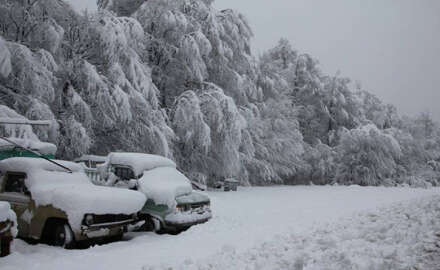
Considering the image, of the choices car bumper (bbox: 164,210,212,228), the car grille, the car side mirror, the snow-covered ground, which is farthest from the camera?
the car side mirror

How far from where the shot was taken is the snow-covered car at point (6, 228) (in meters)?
5.67

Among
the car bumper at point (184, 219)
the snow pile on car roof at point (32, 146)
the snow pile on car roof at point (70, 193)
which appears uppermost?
the snow pile on car roof at point (32, 146)

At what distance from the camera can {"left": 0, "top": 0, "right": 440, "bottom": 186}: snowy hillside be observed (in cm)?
1376

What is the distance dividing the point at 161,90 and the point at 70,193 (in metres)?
13.1

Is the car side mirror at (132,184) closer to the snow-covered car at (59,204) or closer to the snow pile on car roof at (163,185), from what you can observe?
the snow pile on car roof at (163,185)

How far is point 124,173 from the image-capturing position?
958cm

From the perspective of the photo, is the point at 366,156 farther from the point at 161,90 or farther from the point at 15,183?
the point at 15,183

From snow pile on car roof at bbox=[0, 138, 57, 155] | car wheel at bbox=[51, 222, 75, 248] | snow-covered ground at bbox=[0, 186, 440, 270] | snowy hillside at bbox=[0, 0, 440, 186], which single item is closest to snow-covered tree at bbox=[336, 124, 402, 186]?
snowy hillside at bbox=[0, 0, 440, 186]

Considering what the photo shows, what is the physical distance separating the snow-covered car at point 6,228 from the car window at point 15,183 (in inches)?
69.0

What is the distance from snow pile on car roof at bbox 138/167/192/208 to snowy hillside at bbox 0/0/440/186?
551 centimetres

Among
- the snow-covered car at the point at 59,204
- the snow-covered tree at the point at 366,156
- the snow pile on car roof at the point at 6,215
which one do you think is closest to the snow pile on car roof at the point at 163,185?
the snow-covered car at the point at 59,204

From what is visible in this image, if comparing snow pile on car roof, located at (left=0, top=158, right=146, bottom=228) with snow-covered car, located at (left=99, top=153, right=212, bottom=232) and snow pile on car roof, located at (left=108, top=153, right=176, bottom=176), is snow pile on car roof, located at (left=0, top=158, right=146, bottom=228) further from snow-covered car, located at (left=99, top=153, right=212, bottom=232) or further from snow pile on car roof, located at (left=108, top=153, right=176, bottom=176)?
snow pile on car roof, located at (left=108, top=153, right=176, bottom=176)

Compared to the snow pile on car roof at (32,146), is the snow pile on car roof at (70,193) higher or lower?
lower

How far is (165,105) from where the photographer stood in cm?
1958
